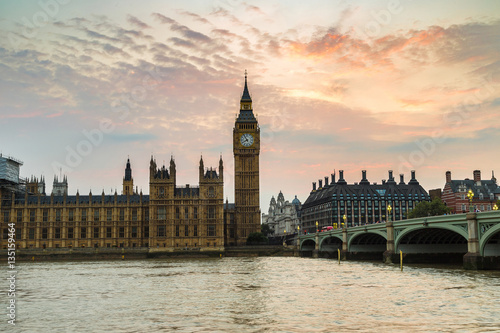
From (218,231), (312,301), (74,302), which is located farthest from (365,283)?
(218,231)

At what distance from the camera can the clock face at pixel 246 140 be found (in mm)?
159750

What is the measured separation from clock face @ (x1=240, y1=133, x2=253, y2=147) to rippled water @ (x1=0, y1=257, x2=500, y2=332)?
342ft

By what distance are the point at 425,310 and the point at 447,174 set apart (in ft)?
449

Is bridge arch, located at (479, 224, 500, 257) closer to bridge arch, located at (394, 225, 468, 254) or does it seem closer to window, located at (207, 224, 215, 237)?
bridge arch, located at (394, 225, 468, 254)

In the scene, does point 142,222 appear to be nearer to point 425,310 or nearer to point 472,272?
point 472,272

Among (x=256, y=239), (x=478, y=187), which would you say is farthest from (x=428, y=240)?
(x=478, y=187)

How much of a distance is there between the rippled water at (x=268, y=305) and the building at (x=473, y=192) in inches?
4011

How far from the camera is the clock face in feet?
524

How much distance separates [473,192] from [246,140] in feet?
208

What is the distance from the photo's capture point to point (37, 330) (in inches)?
1123

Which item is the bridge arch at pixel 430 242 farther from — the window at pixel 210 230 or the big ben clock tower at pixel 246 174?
the big ben clock tower at pixel 246 174

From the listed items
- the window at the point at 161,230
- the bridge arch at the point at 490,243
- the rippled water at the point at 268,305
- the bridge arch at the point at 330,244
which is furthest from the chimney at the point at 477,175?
the rippled water at the point at 268,305

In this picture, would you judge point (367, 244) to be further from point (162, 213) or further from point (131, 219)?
point (131, 219)

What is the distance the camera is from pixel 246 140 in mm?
160000
